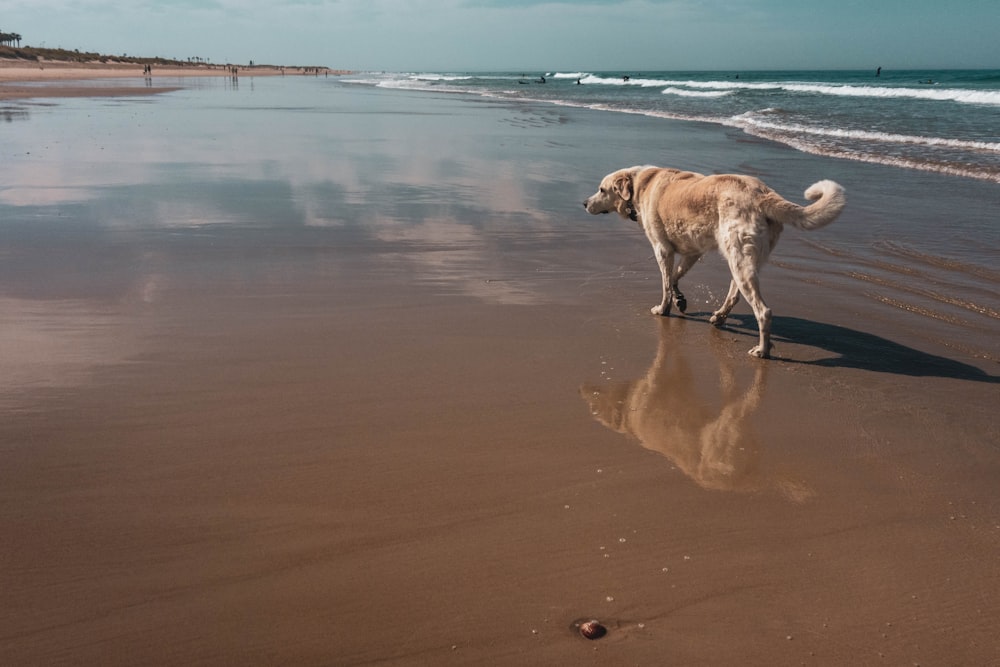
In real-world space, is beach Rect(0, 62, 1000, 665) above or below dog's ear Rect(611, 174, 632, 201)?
below

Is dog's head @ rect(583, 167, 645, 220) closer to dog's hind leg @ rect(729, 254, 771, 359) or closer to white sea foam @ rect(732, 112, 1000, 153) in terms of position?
A: dog's hind leg @ rect(729, 254, 771, 359)

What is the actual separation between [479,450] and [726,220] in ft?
9.72

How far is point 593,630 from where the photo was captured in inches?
98.9

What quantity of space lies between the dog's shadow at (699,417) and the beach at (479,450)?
0.08ft

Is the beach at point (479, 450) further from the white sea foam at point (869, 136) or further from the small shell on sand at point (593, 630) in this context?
the white sea foam at point (869, 136)

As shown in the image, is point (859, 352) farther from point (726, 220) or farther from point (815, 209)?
point (726, 220)

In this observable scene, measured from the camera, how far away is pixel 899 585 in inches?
109

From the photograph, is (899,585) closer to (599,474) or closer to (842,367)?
(599,474)

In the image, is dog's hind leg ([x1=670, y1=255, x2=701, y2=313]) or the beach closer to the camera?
the beach

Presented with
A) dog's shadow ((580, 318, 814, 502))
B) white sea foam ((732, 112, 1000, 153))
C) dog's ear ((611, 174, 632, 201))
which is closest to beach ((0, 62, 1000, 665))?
dog's shadow ((580, 318, 814, 502))

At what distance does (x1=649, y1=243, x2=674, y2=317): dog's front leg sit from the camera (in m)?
6.17

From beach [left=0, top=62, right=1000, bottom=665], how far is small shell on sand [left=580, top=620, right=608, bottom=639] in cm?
3

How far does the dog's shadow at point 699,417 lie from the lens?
3.57 m

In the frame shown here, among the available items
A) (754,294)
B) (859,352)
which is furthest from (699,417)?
(859,352)
